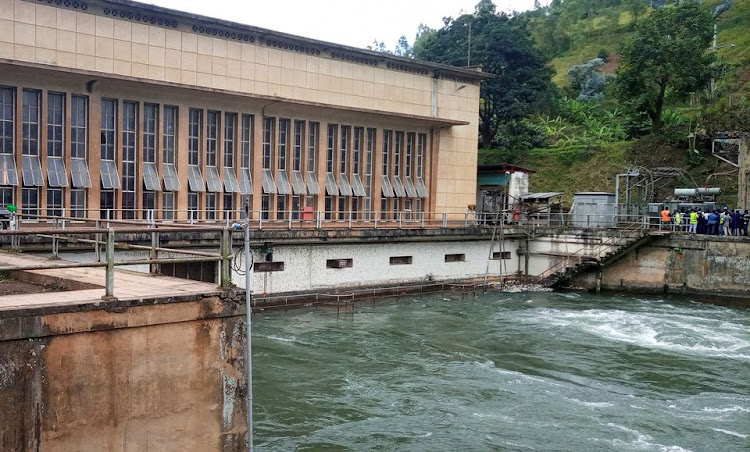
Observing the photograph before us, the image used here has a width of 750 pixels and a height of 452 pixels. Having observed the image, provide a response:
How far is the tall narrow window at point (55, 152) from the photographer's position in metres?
24.2

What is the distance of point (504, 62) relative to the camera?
49625 millimetres

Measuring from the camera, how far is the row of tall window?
2395 centimetres

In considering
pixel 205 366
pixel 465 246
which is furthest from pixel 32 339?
pixel 465 246

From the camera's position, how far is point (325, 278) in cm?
2691

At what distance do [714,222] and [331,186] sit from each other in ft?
53.4

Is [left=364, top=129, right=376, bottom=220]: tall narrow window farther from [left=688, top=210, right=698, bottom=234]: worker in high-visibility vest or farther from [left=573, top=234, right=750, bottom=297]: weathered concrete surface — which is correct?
[left=688, top=210, right=698, bottom=234]: worker in high-visibility vest

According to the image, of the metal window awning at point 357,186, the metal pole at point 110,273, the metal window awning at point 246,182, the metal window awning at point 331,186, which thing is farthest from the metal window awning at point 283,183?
the metal pole at point 110,273

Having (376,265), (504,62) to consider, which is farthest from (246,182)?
(504,62)

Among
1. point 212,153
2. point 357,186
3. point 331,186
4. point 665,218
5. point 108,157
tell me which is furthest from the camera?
point 357,186

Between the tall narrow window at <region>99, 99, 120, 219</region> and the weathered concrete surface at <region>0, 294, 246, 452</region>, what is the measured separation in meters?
19.9

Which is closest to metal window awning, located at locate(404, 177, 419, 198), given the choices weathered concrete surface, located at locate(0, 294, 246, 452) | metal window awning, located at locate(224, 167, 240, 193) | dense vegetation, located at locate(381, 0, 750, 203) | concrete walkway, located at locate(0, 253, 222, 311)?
metal window awning, located at locate(224, 167, 240, 193)

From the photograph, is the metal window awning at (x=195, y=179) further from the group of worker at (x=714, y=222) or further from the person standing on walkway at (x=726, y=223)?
the person standing on walkway at (x=726, y=223)

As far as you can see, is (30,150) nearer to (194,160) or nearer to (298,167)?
(194,160)

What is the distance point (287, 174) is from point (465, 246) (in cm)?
844
